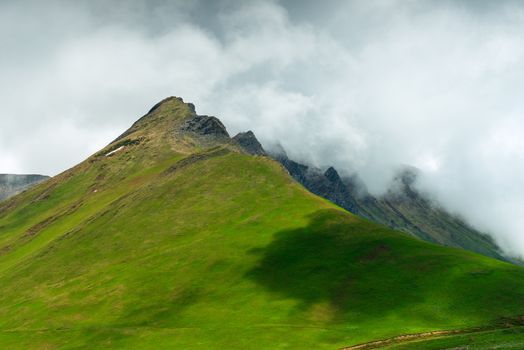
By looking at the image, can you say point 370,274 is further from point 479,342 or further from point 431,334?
point 479,342

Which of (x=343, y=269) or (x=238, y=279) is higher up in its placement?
(x=343, y=269)

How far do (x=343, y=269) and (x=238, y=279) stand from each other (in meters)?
20.1

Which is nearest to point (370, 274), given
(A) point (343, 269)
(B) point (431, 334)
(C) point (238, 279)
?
(A) point (343, 269)

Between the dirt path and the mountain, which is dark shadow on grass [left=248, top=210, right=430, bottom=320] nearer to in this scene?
the mountain

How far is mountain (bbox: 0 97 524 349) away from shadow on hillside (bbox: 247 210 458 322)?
0.28 m

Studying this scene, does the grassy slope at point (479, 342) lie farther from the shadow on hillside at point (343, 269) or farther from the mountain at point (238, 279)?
the shadow on hillside at point (343, 269)

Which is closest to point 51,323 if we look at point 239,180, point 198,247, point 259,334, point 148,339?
point 148,339

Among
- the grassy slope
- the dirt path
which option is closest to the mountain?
the dirt path

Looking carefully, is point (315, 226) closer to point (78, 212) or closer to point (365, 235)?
point (365, 235)

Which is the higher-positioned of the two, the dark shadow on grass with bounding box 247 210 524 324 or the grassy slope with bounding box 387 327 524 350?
the dark shadow on grass with bounding box 247 210 524 324

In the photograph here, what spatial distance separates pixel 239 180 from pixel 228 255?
5129cm

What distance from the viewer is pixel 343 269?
297ft

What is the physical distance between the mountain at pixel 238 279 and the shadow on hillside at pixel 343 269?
276 mm

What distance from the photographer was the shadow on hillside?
7781cm
